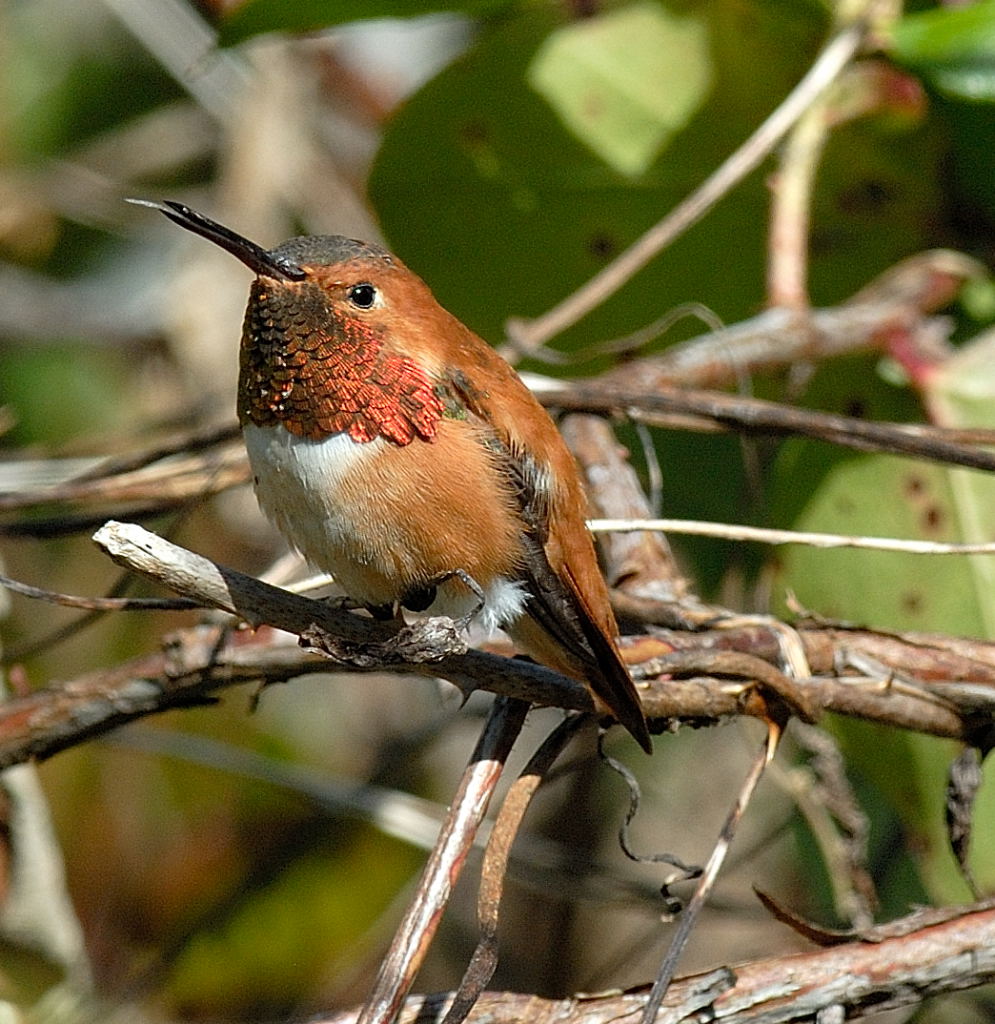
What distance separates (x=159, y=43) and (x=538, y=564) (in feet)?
8.94

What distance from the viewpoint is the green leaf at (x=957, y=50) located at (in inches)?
93.0

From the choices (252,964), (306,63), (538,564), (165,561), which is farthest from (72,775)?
(306,63)

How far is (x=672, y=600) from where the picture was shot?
1921mm

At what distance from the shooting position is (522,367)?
9.07 ft

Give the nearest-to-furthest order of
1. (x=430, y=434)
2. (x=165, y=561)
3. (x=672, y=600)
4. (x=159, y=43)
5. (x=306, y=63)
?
(x=165, y=561), (x=430, y=434), (x=672, y=600), (x=159, y=43), (x=306, y=63)

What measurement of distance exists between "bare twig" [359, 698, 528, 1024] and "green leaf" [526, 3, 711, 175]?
1.47 meters

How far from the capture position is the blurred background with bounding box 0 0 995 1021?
2490mm

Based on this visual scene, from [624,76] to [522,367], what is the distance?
0.57 metres

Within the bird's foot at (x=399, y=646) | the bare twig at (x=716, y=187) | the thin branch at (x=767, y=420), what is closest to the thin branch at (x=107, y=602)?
the bird's foot at (x=399, y=646)

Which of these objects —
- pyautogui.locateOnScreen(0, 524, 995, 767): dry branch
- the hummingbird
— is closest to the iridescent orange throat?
the hummingbird

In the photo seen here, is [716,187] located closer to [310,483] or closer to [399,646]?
[310,483]

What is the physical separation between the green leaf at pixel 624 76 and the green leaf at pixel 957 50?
0.45m

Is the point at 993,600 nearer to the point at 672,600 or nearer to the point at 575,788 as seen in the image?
the point at 672,600

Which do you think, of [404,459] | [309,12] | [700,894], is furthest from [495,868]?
[309,12]
